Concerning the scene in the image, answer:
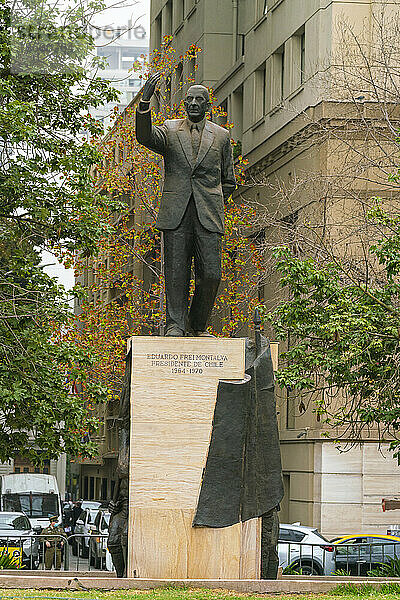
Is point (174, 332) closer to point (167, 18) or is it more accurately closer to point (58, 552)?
point (58, 552)

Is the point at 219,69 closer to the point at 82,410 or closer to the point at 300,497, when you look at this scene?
the point at 300,497

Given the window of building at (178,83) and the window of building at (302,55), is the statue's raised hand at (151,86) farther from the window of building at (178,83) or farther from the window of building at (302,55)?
the window of building at (178,83)

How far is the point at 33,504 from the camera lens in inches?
1499

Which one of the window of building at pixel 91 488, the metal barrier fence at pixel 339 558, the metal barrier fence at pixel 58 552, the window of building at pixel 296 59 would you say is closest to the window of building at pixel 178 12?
the window of building at pixel 296 59

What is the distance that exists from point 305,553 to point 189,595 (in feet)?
38.9

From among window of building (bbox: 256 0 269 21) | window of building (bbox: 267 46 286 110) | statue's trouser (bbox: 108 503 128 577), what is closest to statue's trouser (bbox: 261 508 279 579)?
statue's trouser (bbox: 108 503 128 577)

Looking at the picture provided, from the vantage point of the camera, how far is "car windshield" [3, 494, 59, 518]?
123 feet

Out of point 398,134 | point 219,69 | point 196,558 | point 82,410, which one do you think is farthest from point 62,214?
point 219,69

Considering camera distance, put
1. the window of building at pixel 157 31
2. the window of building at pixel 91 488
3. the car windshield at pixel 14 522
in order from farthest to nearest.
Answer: the window of building at pixel 91 488
the window of building at pixel 157 31
the car windshield at pixel 14 522

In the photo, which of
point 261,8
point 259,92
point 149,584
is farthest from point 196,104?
point 261,8

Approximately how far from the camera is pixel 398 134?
21984 millimetres

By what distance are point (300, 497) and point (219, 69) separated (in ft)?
66.4

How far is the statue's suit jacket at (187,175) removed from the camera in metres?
12.8

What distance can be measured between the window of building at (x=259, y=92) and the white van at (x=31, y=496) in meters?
14.3
